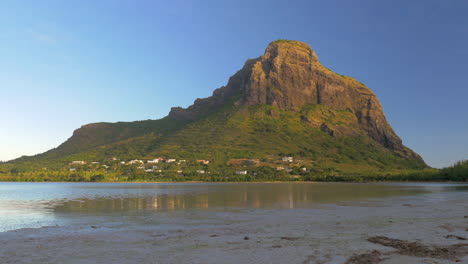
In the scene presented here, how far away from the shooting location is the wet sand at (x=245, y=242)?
15891 mm

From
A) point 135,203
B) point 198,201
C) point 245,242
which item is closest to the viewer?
point 245,242

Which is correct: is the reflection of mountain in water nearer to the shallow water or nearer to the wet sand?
the shallow water

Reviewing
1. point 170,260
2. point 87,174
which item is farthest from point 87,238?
point 87,174

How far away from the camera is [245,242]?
19672 mm

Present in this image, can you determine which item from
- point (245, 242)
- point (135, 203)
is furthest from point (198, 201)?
point (245, 242)

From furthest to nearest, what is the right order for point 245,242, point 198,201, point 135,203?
point 198,201 → point 135,203 → point 245,242

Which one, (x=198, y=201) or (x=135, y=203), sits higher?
(x=135, y=203)

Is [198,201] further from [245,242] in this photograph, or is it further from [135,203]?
[245,242]

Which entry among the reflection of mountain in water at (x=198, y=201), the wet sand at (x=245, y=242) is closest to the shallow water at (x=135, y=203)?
the reflection of mountain in water at (x=198, y=201)

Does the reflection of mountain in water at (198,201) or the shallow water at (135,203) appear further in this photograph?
the reflection of mountain in water at (198,201)

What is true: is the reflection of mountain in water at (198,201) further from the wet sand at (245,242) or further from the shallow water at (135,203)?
the wet sand at (245,242)

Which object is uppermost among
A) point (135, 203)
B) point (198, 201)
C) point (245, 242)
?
point (245, 242)

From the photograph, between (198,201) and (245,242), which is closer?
(245,242)

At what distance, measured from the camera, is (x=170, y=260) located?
613 inches
